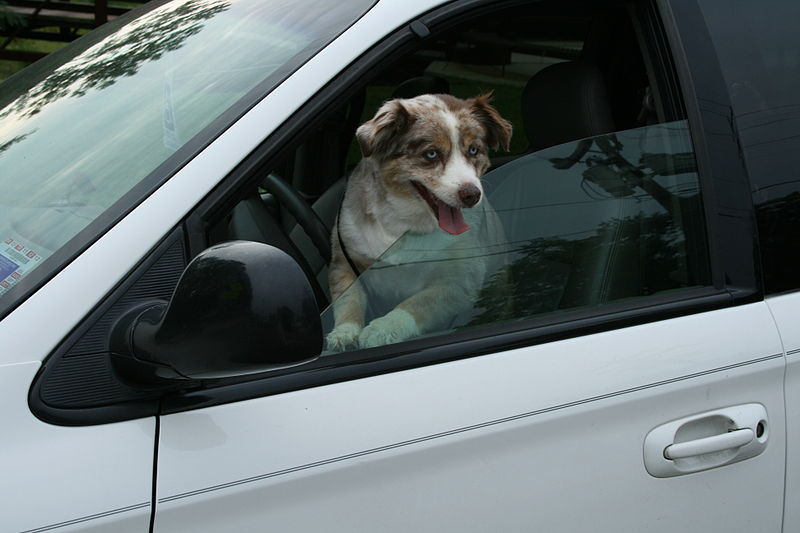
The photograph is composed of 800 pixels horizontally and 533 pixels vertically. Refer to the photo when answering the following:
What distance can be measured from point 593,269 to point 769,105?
0.56 metres

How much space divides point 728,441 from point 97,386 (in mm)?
1232

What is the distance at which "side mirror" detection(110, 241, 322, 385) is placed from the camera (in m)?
1.35

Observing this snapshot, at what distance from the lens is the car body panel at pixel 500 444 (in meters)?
1.49

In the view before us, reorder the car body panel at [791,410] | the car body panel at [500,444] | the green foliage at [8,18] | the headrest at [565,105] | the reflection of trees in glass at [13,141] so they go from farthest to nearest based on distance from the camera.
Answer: the green foliage at [8,18] → the headrest at [565,105] → the reflection of trees in glass at [13,141] → the car body panel at [791,410] → the car body panel at [500,444]

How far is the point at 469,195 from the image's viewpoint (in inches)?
95.0

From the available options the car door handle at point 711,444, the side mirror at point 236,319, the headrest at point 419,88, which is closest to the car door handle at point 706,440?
the car door handle at point 711,444

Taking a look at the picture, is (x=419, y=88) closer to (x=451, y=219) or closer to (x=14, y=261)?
(x=451, y=219)

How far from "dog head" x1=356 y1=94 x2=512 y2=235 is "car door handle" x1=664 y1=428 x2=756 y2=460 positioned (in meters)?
1.13

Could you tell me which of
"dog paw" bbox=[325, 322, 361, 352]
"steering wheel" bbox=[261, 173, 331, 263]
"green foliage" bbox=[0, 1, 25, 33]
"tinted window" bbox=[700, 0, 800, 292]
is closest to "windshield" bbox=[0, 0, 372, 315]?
"dog paw" bbox=[325, 322, 361, 352]

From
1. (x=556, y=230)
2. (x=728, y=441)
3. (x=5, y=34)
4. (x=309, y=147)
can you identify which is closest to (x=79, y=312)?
(x=556, y=230)

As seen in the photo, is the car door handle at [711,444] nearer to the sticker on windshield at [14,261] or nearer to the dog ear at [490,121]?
the sticker on windshield at [14,261]

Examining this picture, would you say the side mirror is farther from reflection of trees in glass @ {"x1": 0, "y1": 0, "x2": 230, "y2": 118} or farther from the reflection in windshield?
reflection of trees in glass @ {"x1": 0, "y1": 0, "x2": 230, "y2": 118}

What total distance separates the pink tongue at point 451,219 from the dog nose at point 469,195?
36mm

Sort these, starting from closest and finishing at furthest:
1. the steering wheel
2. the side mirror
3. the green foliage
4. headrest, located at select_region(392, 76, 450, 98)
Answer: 1. the side mirror
2. the steering wheel
3. headrest, located at select_region(392, 76, 450, 98)
4. the green foliage
